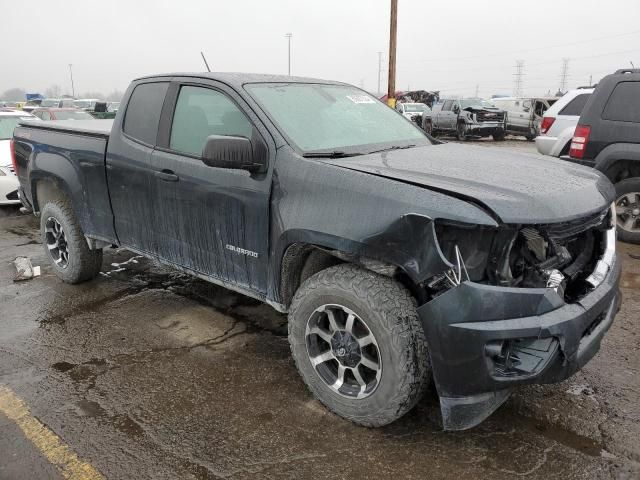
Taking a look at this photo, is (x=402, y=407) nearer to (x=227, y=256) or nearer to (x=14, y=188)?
(x=227, y=256)

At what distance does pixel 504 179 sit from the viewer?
2541mm

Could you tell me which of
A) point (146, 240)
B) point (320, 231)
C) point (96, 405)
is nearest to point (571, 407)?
point (320, 231)

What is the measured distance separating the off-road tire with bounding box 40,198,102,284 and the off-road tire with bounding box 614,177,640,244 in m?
5.67

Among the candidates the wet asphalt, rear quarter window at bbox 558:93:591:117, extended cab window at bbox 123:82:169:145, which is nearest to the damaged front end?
the wet asphalt

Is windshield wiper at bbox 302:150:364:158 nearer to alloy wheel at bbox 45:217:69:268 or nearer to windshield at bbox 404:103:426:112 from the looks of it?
alloy wheel at bbox 45:217:69:268

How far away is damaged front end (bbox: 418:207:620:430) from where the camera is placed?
7.07 ft

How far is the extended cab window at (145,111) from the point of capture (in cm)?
375

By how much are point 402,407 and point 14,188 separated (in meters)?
7.38

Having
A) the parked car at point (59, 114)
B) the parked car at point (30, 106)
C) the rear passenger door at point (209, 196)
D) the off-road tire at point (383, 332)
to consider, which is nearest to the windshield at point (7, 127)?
the parked car at point (59, 114)

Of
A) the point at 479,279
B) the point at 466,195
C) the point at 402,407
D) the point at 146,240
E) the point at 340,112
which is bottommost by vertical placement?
the point at 402,407

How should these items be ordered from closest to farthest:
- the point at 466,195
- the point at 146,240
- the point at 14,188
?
the point at 466,195, the point at 146,240, the point at 14,188

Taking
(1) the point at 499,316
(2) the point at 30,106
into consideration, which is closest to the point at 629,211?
(1) the point at 499,316

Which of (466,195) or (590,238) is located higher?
(466,195)

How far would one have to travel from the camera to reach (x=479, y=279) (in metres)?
2.27
